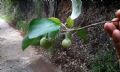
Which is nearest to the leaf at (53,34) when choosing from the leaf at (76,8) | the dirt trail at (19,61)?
the leaf at (76,8)

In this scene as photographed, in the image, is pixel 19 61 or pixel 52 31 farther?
pixel 19 61

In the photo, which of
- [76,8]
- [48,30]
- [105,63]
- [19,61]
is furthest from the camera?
[19,61]

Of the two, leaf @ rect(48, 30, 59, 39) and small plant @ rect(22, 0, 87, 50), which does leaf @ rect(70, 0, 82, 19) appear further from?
leaf @ rect(48, 30, 59, 39)

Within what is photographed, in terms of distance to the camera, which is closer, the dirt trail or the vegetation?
the vegetation

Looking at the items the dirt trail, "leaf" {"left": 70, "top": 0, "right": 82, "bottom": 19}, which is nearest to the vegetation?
"leaf" {"left": 70, "top": 0, "right": 82, "bottom": 19}

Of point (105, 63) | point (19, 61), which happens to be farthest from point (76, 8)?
point (19, 61)

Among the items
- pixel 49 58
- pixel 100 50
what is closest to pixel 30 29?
pixel 100 50

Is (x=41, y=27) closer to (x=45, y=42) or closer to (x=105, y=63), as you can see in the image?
(x=45, y=42)

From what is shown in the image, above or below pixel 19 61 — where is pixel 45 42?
above

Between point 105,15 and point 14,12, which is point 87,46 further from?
point 14,12

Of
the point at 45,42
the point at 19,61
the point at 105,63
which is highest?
the point at 45,42
